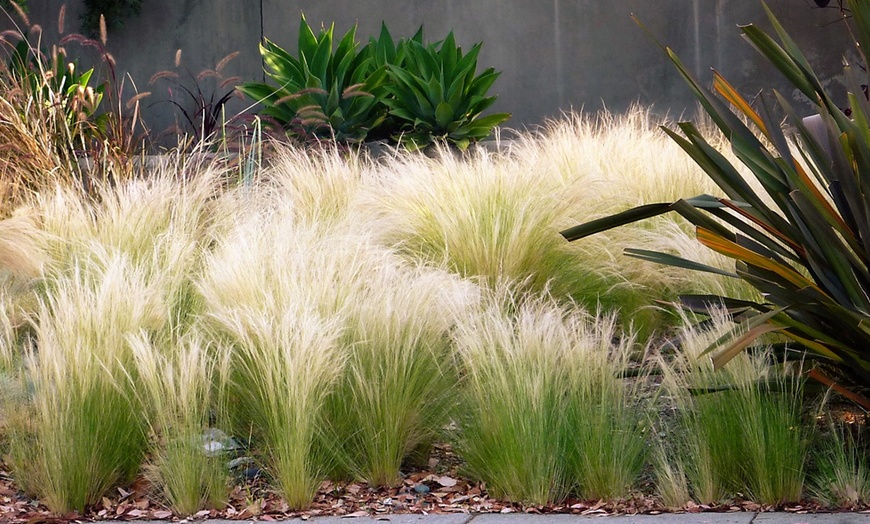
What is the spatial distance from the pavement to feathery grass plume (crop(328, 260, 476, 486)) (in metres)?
0.38

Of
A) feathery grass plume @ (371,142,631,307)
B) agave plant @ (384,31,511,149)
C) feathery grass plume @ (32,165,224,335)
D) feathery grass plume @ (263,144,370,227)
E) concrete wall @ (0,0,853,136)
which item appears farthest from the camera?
concrete wall @ (0,0,853,136)

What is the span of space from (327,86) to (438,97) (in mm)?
868

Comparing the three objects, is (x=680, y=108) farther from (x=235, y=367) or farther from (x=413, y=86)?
(x=235, y=367)

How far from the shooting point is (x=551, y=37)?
9.40 metres

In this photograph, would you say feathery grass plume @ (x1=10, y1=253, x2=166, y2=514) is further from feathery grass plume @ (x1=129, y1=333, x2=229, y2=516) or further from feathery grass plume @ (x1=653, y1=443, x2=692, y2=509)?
feathery grass plume @ (x1=653, y1=443, x2=692, y2=509)

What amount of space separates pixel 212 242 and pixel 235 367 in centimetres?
154

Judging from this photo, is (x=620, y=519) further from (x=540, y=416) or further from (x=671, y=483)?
(x=540, y=416)

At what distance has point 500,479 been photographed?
293cm

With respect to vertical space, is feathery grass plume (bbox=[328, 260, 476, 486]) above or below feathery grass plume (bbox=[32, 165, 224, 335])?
below

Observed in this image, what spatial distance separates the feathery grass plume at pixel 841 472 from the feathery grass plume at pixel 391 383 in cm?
108

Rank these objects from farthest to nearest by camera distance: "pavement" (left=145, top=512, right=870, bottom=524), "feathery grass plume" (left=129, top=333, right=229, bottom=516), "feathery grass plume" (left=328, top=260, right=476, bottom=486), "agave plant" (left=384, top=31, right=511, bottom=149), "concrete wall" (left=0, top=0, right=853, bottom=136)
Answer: "concrete wall" (left=0, top=0, right=853, bottom=136), "agave plant" (left=384, top=31, right=511, bottom=149), "feathery grass plume" (left=328, top=260, right=476, bottom=486), "feathery grass plume" (left=129, top=333, right=229, bottom=516), "pavement" (left=145, top=512, right=870, bottom=524)

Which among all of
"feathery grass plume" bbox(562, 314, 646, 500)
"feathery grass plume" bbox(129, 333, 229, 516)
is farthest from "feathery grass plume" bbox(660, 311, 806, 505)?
"feathery grass plume" bbox(129, 333, 229, 516)

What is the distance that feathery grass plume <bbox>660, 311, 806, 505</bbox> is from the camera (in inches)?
112

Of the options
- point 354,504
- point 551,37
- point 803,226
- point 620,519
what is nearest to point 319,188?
point 354,504
